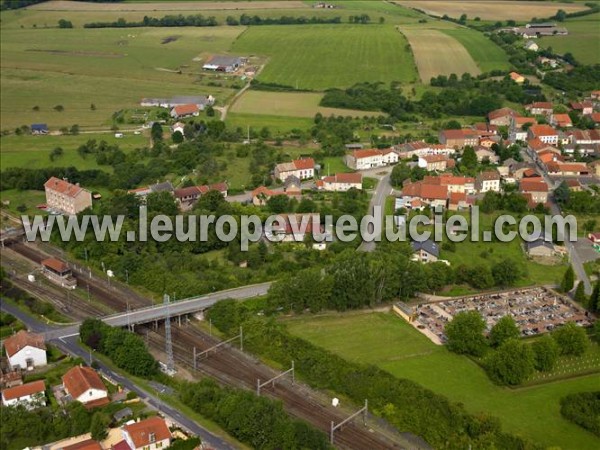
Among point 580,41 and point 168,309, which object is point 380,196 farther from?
point 580,41

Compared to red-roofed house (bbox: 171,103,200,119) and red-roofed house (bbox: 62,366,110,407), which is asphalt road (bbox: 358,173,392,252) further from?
red-roofed house (bbox: 171,103,200,119)

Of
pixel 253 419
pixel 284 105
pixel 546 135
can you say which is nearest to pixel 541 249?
pixel 546 135

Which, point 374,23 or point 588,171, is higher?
point 374,23

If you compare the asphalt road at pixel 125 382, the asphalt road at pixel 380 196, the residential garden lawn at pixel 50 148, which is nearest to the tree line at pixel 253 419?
the asphalt road at pixel 125 382

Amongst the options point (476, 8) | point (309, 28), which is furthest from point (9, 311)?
point (476, 8)

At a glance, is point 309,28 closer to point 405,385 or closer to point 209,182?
point 209,182

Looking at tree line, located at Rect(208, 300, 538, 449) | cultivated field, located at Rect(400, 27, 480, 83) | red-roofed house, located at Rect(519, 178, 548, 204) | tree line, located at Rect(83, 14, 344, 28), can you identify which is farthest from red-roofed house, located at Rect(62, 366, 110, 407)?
tree line, located at Rect(83, 14, 344, 28)
